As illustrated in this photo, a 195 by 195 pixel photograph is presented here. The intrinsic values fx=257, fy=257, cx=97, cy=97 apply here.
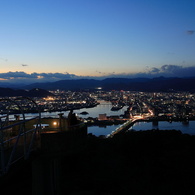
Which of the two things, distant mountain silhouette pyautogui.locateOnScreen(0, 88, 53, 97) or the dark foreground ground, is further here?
distant mountain silhouette pyautogui.locateOnScreen(0, 88, 53, 97)

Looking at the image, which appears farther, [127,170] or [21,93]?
[21,93]

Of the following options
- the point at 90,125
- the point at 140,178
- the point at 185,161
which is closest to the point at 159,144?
the point at 185,161

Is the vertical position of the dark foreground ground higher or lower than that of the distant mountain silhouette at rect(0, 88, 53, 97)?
lower

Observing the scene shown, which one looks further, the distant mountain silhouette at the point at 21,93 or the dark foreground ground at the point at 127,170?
the distant mountain silhouette at the point at 21,93

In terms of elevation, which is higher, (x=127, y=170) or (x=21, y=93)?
(x=21, y=93)

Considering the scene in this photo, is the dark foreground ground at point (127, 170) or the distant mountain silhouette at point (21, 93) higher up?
the distant mountain silhouette at point (21, 93)

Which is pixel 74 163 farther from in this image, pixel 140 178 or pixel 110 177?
pixel 140 178

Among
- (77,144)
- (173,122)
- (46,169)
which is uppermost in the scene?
(77,144)

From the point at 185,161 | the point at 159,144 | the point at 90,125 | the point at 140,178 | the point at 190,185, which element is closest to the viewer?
the point at 190,185
